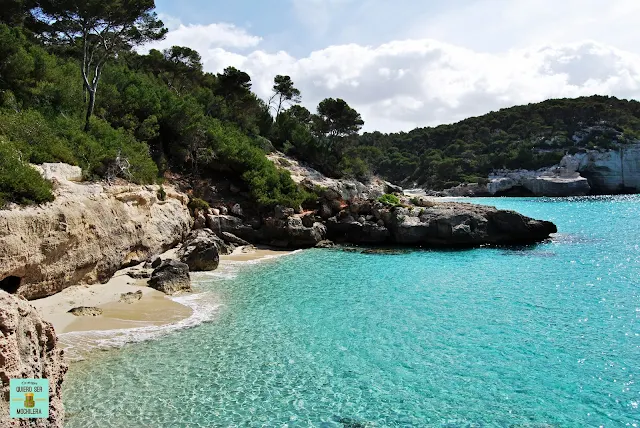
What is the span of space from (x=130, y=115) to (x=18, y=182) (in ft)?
62.3

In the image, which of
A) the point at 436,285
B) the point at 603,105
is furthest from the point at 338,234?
the point at 603,105

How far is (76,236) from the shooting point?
16016 millimetres

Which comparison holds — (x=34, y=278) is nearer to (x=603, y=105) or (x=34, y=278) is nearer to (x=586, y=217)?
(x=586, y=217)

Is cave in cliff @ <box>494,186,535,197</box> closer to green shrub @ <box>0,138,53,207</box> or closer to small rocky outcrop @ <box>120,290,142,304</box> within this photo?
small rocky outcrop @ <box>120,290,142,304</box>

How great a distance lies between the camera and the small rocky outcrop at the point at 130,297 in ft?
52.6

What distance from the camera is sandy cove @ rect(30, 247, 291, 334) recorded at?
13.6 meters

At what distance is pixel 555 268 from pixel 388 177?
119773 mm

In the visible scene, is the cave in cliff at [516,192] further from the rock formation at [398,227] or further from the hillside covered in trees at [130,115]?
the rock formation at [398,227]

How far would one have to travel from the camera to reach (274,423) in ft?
28.2

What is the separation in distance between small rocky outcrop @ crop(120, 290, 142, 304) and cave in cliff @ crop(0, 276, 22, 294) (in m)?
3.37

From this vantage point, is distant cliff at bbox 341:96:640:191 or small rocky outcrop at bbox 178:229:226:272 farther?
distant cliff at bbox 341:96:640:191

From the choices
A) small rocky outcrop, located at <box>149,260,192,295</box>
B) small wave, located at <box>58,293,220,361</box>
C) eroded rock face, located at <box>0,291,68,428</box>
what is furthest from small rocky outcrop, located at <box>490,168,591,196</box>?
eroded rock face, located at <box>0,291,68,428</box>

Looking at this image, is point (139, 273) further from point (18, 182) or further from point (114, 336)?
point (114, 336)

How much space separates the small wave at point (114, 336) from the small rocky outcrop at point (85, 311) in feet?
4.89
